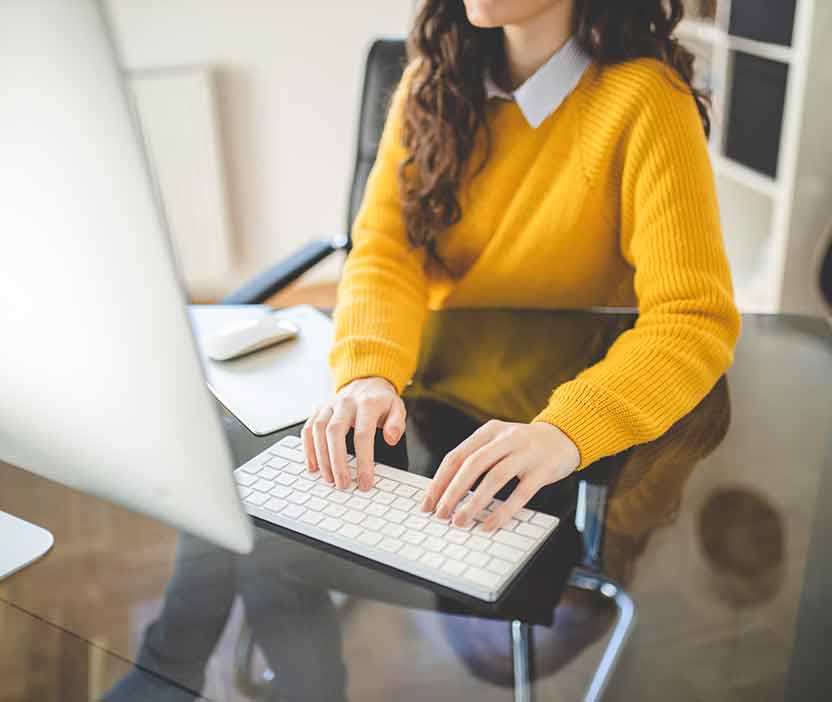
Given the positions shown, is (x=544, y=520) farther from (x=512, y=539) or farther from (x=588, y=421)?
(x=588, y=421)

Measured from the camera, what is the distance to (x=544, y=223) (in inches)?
50.8

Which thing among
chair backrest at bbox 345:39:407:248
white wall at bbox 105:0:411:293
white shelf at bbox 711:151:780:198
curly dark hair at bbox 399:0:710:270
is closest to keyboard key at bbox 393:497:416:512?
curly dark hair at bbox 399:0:710:270

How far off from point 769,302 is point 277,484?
202 cm

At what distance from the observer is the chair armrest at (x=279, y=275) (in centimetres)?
151

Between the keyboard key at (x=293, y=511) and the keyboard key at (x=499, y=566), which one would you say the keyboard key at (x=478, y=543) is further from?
the keyboard key at (x=293, y=511)

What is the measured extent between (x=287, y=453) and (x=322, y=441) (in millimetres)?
46

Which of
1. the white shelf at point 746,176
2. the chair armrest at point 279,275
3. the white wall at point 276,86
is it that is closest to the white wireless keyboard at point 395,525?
the chair armrest at point 279,275

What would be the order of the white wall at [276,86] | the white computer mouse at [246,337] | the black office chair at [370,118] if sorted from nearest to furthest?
the white computer mouse at [246,337] < the black office chair at [370,118] < the white wall at [276,86]

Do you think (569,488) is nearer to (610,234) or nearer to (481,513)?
(481,513)

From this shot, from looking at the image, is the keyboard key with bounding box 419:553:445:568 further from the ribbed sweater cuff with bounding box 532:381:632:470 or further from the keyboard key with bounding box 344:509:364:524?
the ribbed sweater cuff with bounding box 532:381:632:470

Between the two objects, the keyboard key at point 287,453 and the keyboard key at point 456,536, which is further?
the keyboard key at point 287,453

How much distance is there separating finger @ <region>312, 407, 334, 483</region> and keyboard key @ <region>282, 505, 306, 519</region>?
2.0 inches

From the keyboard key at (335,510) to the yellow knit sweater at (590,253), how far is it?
232 mm

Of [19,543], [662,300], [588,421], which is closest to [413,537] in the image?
[588,421]
